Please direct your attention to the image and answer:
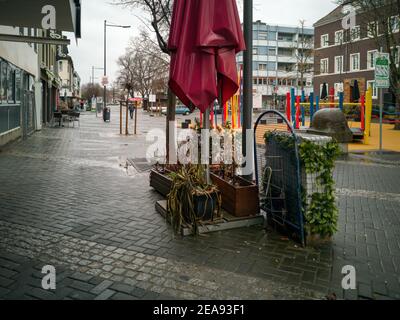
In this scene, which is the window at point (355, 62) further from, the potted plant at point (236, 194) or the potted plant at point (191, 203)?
the potted plant at point (191, 203)

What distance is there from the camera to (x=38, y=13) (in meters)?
9.57

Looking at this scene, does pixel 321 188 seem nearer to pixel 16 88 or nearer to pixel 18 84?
pixel 16 88

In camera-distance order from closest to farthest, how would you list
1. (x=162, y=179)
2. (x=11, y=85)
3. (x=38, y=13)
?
(x=162, y=179)
(x=38, y=13)
(x=11, y=85)

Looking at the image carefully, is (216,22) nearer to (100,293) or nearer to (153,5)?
(100,293)

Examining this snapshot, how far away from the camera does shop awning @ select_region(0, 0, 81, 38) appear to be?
808cm

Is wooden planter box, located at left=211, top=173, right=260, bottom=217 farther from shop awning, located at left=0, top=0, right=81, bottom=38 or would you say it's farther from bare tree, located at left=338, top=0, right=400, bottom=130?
bare tree, located at left=338, top=0, right=400, bottom=130

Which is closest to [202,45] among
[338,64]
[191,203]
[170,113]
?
[191,203]

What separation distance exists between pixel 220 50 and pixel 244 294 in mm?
2723

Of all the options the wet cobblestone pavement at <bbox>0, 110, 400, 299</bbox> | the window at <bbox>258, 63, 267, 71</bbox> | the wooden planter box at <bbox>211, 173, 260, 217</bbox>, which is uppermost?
the window at <bbox>258, 63, 267, 71</bbox>

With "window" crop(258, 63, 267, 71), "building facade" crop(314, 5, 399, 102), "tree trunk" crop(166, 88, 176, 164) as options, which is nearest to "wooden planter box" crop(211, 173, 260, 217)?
"tree trunk" crop(166, 88, 176, 164)

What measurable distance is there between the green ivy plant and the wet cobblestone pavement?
0.84 ft

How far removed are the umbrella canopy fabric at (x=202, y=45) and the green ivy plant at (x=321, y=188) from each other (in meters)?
1.18

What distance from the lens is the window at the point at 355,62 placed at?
47.7m

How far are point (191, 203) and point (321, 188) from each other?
152 centimetres
